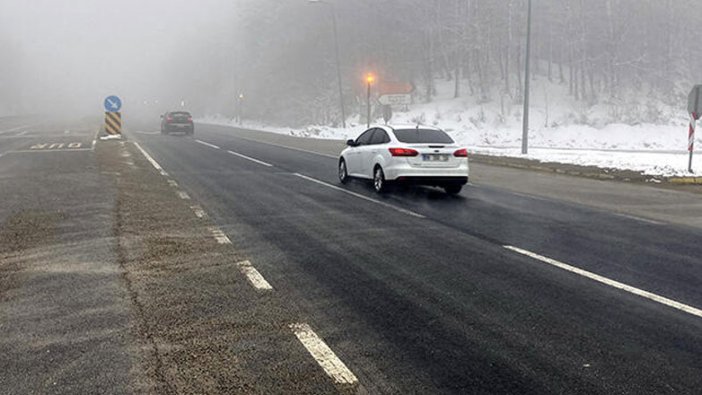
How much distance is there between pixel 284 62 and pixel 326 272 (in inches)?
2794

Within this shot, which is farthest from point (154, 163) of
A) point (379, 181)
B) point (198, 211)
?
point (198, 211)

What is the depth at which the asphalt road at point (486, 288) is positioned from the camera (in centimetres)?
385

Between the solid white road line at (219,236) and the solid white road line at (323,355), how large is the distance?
3.26 m

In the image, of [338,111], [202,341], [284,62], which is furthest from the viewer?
[284,62]

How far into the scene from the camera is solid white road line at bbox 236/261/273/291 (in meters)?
5.61

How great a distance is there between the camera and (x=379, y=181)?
1305cm

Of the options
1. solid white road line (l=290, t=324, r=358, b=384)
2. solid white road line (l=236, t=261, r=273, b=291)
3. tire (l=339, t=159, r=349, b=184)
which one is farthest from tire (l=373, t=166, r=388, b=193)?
solid white road line (l=290, t=324, r=358, b=384)

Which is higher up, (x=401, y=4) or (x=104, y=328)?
(x=401, y=4)

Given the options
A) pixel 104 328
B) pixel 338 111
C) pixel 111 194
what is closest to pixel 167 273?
pixel 104 328

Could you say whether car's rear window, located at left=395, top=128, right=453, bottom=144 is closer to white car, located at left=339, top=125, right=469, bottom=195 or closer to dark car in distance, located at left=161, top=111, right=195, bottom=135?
white car, located at left=339, top=125, right=469, bottom=195

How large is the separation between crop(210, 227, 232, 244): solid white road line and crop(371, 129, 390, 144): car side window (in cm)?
565

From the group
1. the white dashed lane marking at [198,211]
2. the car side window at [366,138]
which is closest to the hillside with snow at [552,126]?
the car side window at [366,138]

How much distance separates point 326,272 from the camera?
6172 mm

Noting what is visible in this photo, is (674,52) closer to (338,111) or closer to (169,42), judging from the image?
(338,111)
